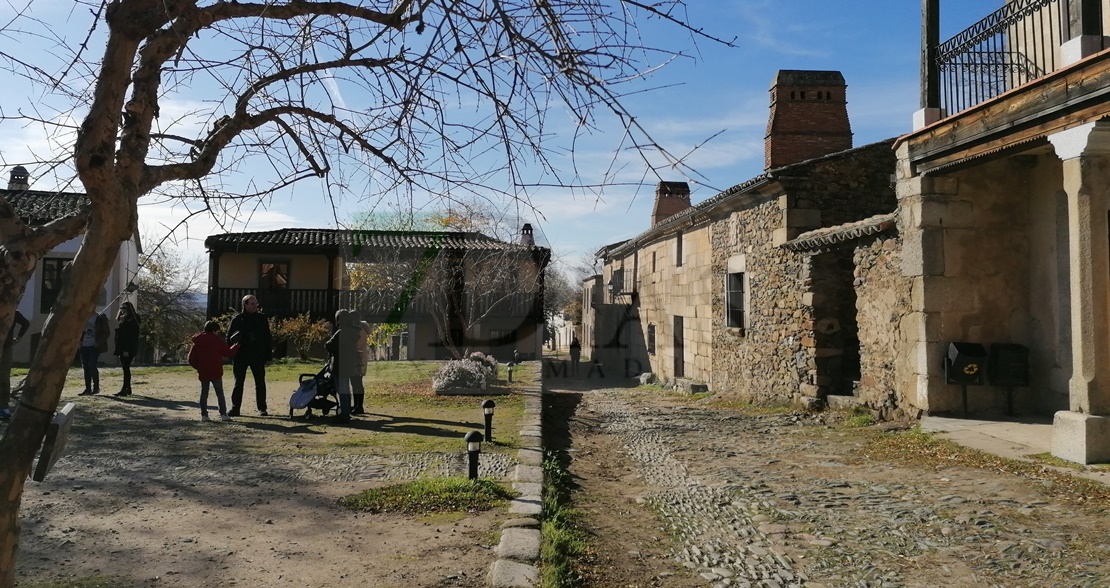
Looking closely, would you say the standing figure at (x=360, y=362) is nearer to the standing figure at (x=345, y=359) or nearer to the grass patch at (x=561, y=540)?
the standing figure at (x=345, y=359)

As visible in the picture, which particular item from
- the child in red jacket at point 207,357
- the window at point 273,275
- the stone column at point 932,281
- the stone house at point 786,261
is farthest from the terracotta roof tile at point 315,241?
the stone column at point 932,281

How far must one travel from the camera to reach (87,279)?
2.54 m

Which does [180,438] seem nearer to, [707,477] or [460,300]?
[707,477]

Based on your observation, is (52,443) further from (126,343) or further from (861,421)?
(126,343)

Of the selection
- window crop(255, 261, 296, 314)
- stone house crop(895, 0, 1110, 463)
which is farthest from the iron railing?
window crop(255, 261, 296, 314)

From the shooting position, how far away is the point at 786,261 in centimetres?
1202

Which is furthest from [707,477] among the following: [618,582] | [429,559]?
[429,559]

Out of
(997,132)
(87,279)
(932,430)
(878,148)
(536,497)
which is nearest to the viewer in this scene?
(87,279)

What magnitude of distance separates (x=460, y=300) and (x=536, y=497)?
39.0 ft

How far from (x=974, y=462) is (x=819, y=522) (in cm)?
250

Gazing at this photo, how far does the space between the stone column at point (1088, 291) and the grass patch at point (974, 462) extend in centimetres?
43

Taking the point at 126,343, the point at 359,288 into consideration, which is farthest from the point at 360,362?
the point at 359,288

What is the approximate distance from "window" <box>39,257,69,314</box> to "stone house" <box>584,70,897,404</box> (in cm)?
1814

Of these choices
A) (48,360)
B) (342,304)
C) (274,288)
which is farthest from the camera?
(274,288)
